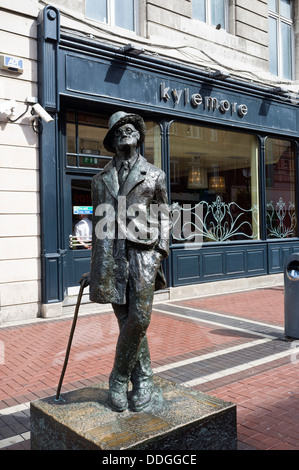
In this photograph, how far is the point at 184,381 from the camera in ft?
15.8

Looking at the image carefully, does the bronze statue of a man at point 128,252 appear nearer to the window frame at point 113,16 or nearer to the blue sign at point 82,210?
the blue sign at point 82,210

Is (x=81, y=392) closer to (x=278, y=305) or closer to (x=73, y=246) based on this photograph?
(x=73, y=246)

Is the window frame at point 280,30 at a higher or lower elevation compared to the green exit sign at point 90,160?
higher

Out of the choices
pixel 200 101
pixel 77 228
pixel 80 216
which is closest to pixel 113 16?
pixel 200 101

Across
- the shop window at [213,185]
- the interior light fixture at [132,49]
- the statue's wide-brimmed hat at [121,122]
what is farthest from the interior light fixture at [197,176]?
the statue's wide-brimmed hat at [121,122]

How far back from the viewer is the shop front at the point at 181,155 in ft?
26.9

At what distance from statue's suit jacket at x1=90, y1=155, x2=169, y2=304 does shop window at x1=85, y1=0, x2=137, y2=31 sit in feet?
23.9

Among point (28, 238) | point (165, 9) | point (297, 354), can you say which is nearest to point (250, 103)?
point (165, 9)

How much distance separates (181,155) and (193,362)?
6298mm

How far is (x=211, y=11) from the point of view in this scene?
37.3 feet

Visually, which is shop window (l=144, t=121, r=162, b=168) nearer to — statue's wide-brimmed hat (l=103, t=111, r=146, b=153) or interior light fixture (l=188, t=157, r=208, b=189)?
interior light fixture (l=188, t=157, r=208, b=189)

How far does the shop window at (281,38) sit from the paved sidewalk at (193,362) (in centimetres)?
829

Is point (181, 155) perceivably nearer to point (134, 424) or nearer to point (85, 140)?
point (85, 140)
